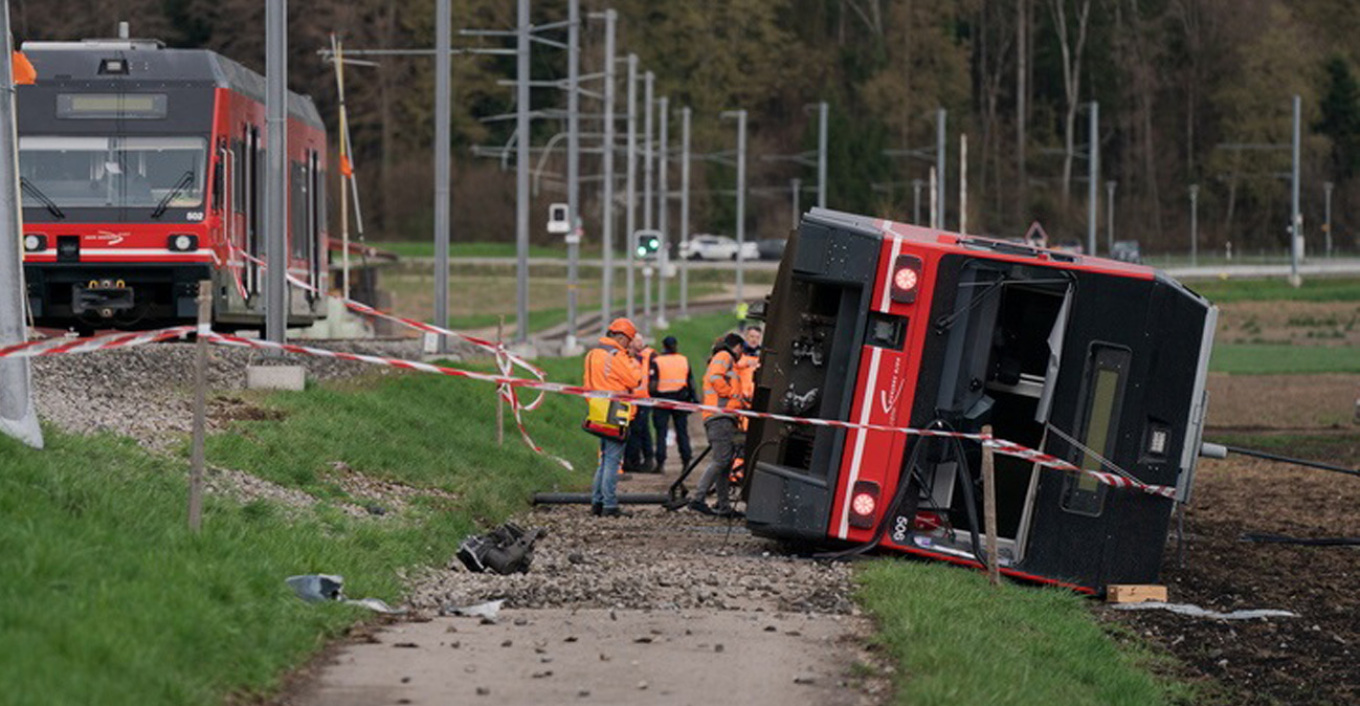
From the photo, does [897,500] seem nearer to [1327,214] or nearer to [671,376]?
[671,376]

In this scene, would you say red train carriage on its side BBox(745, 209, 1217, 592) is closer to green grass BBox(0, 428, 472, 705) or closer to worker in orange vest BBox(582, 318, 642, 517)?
green grass BBox(0, 428, 472, 705)

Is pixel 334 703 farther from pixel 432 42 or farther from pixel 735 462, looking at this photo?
pixel 432 42

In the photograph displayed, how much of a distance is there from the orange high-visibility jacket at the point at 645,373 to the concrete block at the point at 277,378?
3.26 meters

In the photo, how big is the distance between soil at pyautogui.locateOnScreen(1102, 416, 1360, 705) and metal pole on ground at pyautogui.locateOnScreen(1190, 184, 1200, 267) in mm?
90025

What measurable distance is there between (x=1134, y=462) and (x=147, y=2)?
199 ft

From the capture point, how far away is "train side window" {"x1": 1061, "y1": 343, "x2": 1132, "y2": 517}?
17812 mm

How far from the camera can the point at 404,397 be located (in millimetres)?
27516

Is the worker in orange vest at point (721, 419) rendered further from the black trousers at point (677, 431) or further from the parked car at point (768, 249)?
the parked car at point (768, 249)

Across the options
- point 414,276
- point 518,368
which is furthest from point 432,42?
point 518,368


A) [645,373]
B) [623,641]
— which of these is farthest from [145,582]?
[645,373]

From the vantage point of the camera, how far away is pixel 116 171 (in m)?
28.5

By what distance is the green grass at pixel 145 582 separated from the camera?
32.7 ft

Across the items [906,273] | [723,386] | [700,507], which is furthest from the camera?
[723,386]

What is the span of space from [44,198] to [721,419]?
378 inches
